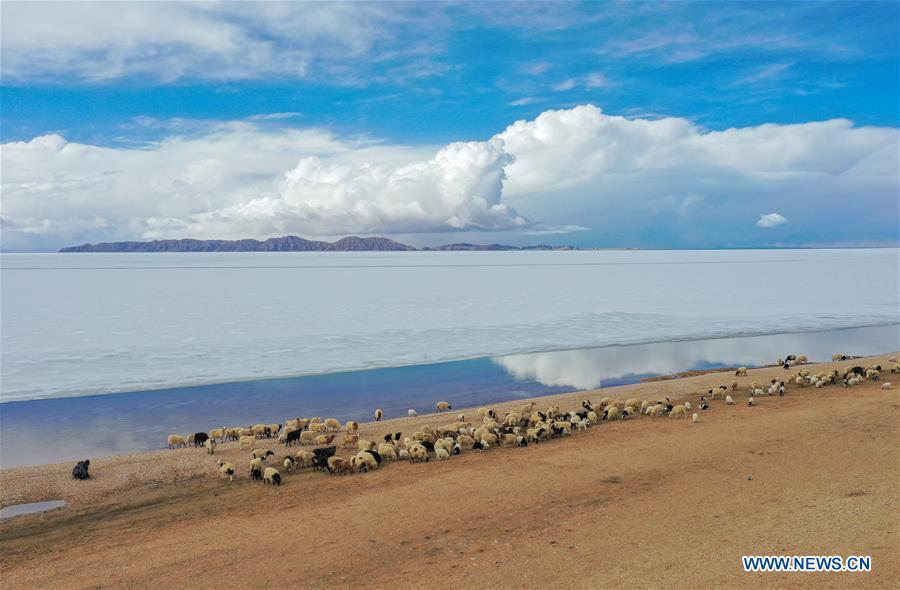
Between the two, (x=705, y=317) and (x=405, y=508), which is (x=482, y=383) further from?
(x=705, y=317)

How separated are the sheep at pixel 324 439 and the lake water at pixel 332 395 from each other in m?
3.70

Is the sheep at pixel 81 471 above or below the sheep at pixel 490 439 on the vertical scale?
below

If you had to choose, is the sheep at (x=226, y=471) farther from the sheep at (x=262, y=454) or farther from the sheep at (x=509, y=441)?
the sheep at (x=509, y=441)

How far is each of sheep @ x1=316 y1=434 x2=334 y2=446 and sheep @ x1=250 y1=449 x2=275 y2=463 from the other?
53.4 inches

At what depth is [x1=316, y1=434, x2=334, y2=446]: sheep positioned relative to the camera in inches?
643

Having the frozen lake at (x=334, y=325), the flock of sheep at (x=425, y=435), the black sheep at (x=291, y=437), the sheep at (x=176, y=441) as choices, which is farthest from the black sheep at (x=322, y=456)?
the frozen lake at (x=334, y=325)

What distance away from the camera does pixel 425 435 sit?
52.8 feet

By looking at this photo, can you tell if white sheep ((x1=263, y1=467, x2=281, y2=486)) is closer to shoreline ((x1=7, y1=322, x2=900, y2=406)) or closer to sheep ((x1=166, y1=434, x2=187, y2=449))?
sheep ((x1=166, y1=434, x2=187, y2=449))

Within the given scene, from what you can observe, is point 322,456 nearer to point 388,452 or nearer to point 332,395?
point 388,452

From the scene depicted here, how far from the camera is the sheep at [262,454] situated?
15039 millimetres

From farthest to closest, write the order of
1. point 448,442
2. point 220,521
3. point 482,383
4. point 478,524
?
point 482,383, point 448,442, point 220,521, point 478,524

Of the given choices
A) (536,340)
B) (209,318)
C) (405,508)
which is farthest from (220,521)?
(209,318)

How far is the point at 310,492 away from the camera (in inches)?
514

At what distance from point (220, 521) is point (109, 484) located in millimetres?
3839
